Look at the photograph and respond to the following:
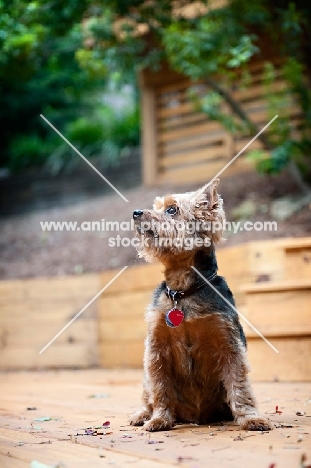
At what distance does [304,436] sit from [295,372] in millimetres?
2610

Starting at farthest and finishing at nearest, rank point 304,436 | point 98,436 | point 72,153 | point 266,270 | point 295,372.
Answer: point 72,153, point 266,270, point 295,372, point 98,436, point 304,436

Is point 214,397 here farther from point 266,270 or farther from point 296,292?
point 266,270

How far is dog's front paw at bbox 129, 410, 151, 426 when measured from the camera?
306 centimetres

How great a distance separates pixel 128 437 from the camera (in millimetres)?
2631

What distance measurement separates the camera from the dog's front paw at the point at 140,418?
3059 mm

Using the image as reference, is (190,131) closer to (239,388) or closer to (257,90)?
(257,90)

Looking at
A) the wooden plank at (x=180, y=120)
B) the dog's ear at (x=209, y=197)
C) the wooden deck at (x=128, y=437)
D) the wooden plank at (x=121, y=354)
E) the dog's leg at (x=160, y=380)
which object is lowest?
the wooden deck at (x=128, y=437)

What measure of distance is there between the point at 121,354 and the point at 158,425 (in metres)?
4.09

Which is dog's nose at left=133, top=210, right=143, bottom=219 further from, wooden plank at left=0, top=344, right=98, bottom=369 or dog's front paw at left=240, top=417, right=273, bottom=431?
wooden plank at left=0, top=344, right=98, bottom=369

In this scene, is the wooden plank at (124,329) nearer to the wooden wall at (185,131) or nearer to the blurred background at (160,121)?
the blurred background at (160,121)

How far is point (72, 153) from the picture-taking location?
38.0 ft

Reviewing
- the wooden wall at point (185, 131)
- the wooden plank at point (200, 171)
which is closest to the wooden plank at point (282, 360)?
the wooden wall at point (185, 131)

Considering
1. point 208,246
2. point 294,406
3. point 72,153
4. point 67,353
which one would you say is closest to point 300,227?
point 67,353

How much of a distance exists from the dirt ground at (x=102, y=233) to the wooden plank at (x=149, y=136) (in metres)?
0.26
